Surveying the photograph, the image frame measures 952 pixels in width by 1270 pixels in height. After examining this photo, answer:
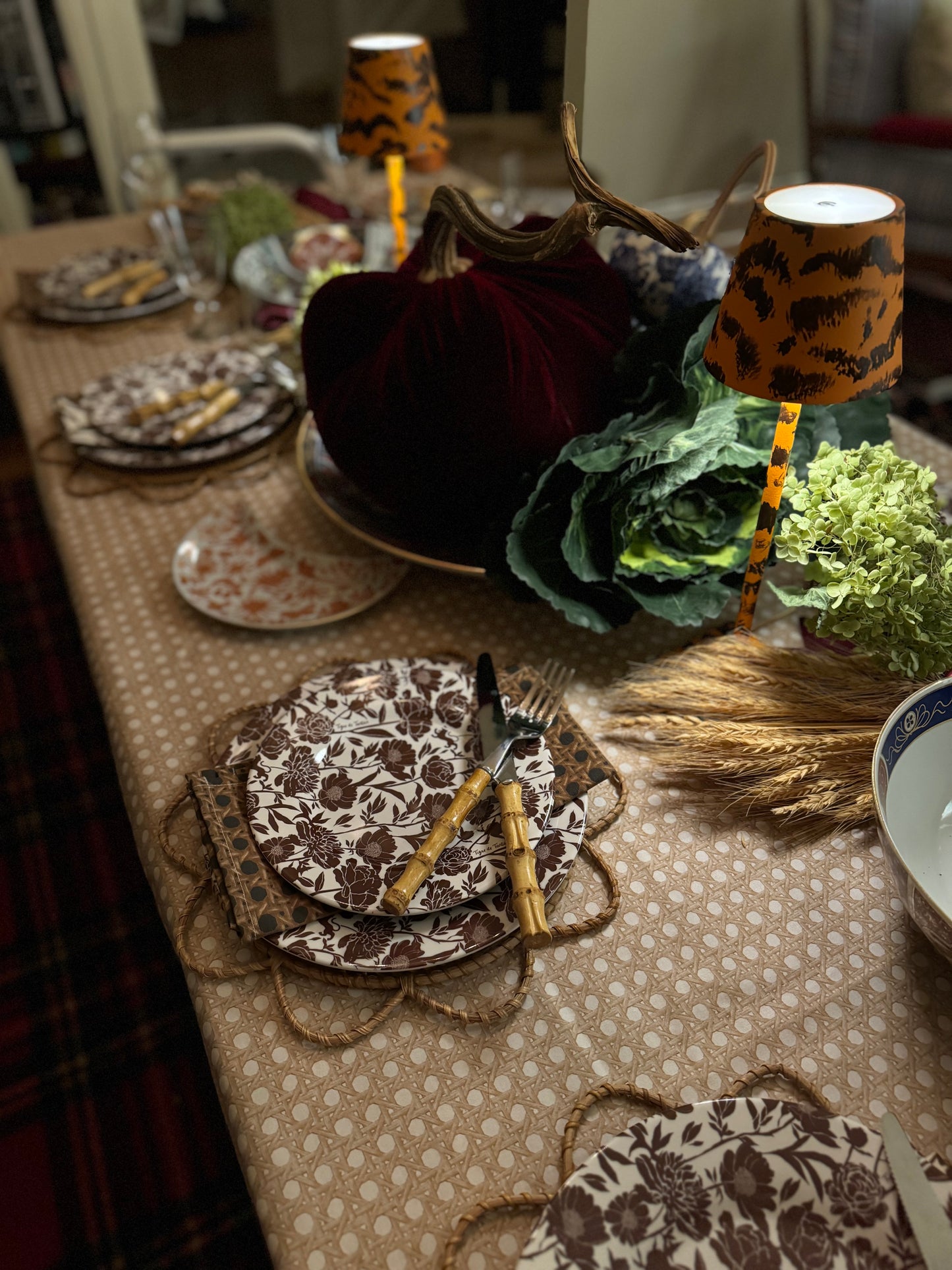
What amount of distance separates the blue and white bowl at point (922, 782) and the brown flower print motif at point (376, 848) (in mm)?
286

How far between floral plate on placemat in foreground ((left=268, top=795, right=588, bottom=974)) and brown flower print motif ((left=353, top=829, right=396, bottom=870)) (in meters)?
0.03

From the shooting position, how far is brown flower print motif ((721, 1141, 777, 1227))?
41 centimetres

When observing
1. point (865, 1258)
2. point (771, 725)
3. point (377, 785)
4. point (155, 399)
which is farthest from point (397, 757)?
point (155, 399)

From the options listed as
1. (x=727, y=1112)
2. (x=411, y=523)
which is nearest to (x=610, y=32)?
(x=411, y=523)

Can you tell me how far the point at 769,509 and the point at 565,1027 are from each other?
37 centimetres

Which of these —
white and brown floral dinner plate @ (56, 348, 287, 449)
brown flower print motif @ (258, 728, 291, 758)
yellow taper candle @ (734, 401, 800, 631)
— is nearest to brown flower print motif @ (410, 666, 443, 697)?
brown flower print motif @ (258, 728, 291, 758)

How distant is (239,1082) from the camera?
477 mm

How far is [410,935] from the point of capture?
52cm

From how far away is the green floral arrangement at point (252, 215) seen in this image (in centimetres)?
132

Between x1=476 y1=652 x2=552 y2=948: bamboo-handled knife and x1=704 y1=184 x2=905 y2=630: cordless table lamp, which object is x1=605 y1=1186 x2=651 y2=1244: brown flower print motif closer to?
x1=476 y1=652 x2=552 y2=948: bamboo-handled knife

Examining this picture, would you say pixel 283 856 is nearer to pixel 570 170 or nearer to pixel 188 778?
pixel 188 778

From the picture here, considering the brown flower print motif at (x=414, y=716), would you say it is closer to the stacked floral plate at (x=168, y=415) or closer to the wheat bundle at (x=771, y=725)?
the wheat bundle at (x=771, y=725)

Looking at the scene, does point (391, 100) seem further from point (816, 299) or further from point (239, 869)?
point (239, 869)

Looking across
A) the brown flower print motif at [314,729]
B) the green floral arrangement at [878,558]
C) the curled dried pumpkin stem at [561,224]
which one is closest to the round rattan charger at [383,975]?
the brown flower print motif at [314,729]
